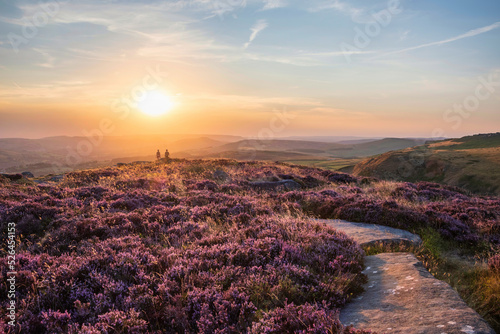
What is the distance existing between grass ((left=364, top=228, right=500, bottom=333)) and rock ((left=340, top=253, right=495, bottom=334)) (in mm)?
820

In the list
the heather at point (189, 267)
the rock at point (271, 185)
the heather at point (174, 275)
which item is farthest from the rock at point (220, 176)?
the heather at point (174, 275)

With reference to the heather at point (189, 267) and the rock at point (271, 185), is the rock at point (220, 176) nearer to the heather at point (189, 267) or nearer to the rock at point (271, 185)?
the rock at point (271, 185)

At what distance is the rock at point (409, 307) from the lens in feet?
11.4

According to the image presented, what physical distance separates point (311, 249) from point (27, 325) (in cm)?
508

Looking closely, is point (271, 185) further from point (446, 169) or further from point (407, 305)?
point (446, 169)

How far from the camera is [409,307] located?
159 inches

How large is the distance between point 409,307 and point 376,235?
439 cm

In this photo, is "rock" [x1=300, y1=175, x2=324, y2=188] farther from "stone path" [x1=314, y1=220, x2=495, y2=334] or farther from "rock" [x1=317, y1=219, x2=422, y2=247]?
"stone path" [x1=314, y1=220, x2=495, y2=334]

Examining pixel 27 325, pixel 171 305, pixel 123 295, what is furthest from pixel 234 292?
pixel 27 325

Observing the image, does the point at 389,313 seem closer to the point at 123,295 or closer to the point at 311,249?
the point at 311,249

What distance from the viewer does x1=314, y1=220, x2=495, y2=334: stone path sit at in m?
3.47

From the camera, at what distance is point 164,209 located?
9.96 metres

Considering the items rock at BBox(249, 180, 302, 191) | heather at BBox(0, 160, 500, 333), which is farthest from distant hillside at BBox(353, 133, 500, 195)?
heather at BBox(0, 160, 500, 333)

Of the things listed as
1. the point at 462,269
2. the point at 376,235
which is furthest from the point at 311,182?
the point at 462,269
